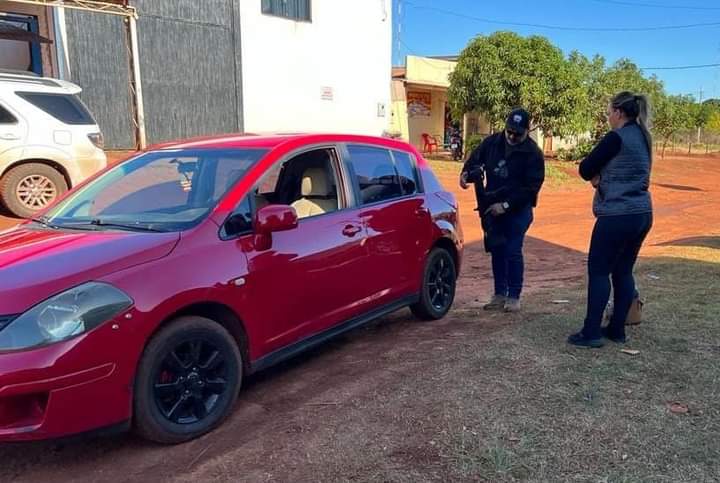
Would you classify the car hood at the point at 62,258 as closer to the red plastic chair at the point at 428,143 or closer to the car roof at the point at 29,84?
the car roof at the point at 29,84

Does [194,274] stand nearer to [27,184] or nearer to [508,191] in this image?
[508,191]

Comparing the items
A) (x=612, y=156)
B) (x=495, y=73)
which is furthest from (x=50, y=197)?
(x=495, y=73)

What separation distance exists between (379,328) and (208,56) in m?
14.5

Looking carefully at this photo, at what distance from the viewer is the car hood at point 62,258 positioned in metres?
2.88

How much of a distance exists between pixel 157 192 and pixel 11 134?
244 inches

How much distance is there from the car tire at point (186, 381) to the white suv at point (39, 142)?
6.63m

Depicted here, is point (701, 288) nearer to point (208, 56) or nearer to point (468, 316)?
point (468, 316)

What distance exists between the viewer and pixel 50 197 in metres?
9.45

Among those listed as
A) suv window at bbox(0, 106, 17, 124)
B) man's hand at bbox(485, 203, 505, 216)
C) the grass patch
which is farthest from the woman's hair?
suv window at bbox(0, 106, 17, 124)

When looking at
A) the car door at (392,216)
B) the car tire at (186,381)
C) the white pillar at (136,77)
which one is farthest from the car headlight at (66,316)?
the white pillar at (136,77)

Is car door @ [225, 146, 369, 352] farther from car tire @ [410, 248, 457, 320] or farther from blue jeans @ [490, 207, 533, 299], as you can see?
blue jeans @ [490, 207, 533, 299]

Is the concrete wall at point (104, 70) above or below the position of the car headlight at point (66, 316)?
above

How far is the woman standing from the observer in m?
4.36

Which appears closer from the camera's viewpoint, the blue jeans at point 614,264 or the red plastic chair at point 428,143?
the blue jeans at point 614,264
